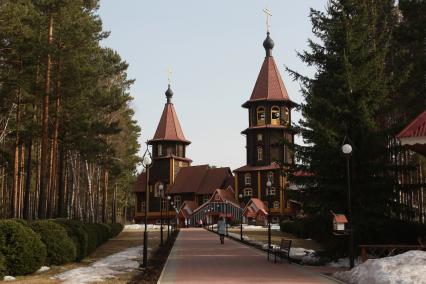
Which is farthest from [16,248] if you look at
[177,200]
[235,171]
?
[177,200]

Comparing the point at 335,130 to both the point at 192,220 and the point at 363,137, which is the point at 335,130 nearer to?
the point at 363,137

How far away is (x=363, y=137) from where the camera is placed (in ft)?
54.0

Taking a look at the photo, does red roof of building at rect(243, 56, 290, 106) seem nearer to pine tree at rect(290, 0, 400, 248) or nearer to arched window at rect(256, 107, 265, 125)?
arched window at rect(256, 107, 265, 125)

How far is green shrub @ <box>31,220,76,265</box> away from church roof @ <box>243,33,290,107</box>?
1824 inches

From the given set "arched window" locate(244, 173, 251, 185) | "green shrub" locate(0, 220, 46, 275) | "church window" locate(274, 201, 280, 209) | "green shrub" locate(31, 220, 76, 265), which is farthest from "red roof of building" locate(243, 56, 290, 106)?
"green shrub" locate(0, 220, 46, 275)

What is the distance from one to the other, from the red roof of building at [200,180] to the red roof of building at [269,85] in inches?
609

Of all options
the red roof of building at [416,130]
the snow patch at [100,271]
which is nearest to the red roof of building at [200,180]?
the snow patch at [100,271]

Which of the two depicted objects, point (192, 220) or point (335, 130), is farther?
point (192, 220)

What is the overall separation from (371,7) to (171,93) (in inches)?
2432

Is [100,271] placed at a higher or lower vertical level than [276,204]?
lower

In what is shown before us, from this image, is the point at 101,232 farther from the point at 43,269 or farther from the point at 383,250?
the point at 383,250

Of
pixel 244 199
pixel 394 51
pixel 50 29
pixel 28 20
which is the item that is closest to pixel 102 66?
pixel 50 29

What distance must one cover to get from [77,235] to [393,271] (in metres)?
12.4

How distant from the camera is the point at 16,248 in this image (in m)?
14.5
